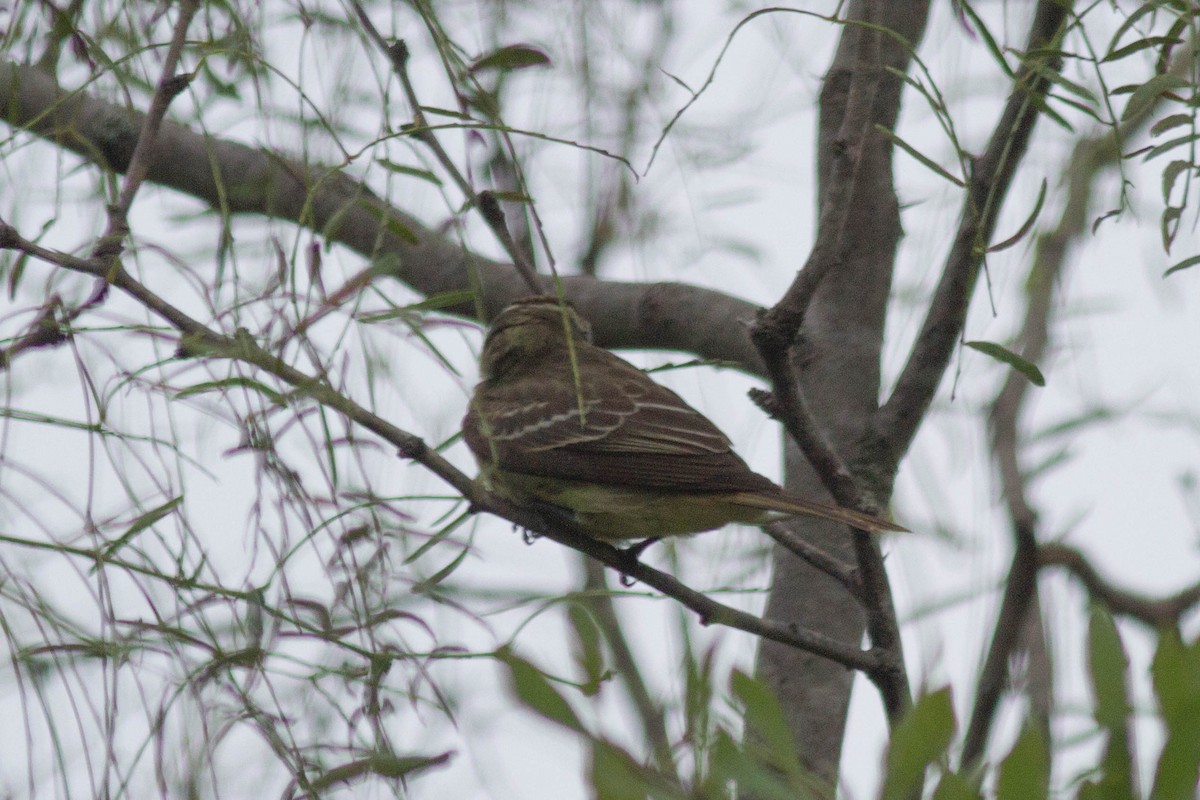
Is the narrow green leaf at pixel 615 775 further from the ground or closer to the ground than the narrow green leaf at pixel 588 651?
closer to the ground

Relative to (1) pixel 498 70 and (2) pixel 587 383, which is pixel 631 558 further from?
(1) pixel 498 70

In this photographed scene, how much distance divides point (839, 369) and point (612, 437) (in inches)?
30.8

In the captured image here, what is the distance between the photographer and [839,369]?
394cm

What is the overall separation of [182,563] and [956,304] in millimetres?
1805

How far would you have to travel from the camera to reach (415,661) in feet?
8.86

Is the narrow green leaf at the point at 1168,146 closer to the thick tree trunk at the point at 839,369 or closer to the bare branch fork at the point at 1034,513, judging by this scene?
the bare branch fork at the point at 1034,513

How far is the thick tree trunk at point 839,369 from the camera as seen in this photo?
374 centimetres

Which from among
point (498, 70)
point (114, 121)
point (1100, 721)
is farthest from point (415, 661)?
point (114, 121)

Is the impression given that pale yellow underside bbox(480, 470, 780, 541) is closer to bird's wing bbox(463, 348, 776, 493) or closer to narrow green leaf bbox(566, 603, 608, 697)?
bird's wing bbox(463, 348, 776, 493)

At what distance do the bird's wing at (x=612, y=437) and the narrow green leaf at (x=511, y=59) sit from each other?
1297 mm

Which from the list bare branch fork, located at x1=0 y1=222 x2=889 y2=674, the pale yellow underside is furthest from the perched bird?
bare branch fork, located at x1=0 y1=222 x2=889 y2=674

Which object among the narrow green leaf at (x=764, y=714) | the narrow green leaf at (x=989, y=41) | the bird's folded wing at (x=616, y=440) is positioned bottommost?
the narrow green leaf at (x=764, y=714)

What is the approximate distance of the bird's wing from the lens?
13.5 ft

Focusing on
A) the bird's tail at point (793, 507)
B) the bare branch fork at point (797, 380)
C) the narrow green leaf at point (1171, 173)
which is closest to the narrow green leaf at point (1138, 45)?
the narrow green leaf at point (1171, 173)
